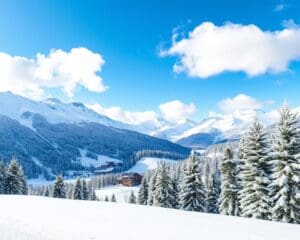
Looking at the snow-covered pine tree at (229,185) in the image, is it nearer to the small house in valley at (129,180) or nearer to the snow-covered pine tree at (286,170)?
the snow-covered pine tree at (286,170)

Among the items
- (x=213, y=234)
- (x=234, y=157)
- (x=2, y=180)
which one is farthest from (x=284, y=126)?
(x=2, y=180)

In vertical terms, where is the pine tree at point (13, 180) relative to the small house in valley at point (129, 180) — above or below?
below

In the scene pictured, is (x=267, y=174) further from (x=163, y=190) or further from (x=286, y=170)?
(x=163, y=190)

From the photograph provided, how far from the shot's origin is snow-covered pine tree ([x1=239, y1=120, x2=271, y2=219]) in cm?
3175

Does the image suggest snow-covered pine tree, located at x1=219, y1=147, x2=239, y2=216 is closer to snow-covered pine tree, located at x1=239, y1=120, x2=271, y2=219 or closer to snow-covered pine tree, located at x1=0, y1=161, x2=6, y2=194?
snow-covered pine tree, located at x1=239, y1=120, x2=271, y2=219

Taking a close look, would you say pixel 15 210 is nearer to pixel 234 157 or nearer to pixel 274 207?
pixel 274 207

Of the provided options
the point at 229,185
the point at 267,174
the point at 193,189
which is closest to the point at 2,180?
the point at 193,189

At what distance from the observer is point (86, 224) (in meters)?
17.2

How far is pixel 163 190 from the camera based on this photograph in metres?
50.2

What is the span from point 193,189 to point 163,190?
715 centimetres

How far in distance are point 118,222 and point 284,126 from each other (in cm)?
1927

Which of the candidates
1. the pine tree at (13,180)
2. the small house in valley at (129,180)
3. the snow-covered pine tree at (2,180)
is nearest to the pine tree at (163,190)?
the pine tree at (13,180)

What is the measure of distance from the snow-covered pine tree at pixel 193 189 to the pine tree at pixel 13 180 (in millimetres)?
27617

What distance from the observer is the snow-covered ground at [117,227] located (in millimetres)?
14480
